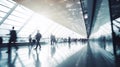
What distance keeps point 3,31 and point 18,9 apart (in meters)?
3.46

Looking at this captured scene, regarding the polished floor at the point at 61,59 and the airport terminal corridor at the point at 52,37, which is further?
the airport terminal corridor at the point at 52,37

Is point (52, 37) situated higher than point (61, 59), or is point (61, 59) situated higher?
point (52, 37)

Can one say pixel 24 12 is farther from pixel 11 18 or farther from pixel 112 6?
pixel 112 6

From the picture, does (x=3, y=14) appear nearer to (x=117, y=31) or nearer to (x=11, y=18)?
(x=11, y=18)

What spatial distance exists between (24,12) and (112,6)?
776 inches

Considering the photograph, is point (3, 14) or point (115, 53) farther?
point (3, 14)

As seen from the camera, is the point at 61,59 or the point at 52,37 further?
the point at 52,37

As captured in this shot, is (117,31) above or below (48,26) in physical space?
below

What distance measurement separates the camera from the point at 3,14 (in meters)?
22.3

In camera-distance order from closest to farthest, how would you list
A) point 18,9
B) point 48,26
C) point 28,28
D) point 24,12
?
point 18,9 → point 24,12 → point 28,28 → point 48,26

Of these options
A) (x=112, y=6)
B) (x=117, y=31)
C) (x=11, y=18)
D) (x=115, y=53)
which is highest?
(x=11, y=18)

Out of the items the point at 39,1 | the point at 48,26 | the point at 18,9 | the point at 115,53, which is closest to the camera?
the point at 115,53

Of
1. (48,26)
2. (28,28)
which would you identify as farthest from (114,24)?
(48,26)

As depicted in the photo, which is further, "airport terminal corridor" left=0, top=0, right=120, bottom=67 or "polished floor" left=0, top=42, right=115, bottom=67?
"airport terminal corridor" left=0, top=0, right=120, bottom=67
